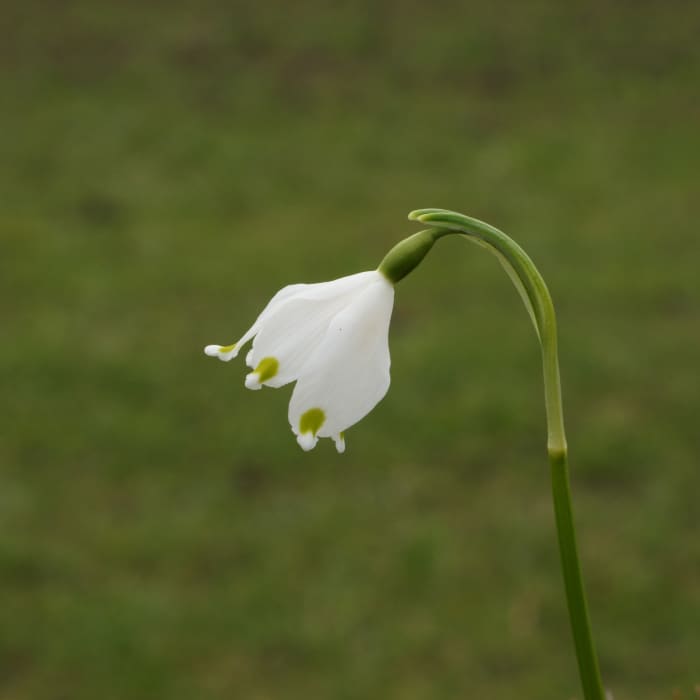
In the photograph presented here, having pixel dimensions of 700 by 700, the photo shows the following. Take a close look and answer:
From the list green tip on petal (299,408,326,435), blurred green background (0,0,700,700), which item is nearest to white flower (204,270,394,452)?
green tip on petal (299,408,326,435)

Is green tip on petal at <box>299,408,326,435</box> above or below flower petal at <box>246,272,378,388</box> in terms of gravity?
below

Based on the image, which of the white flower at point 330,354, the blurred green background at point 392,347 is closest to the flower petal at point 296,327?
the white flower at point 330,354

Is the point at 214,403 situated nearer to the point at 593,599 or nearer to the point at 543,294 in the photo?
the point at 593,599

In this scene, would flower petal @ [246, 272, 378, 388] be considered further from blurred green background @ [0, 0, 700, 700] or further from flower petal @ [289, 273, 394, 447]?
blurred green background @ [0, 0, 700, 700]

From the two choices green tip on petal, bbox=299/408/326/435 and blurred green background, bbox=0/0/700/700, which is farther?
blurred green background, bbox=0/0/700/700

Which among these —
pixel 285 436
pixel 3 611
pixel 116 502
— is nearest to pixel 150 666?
pixel 3 611

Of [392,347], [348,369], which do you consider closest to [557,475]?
[348,369]
